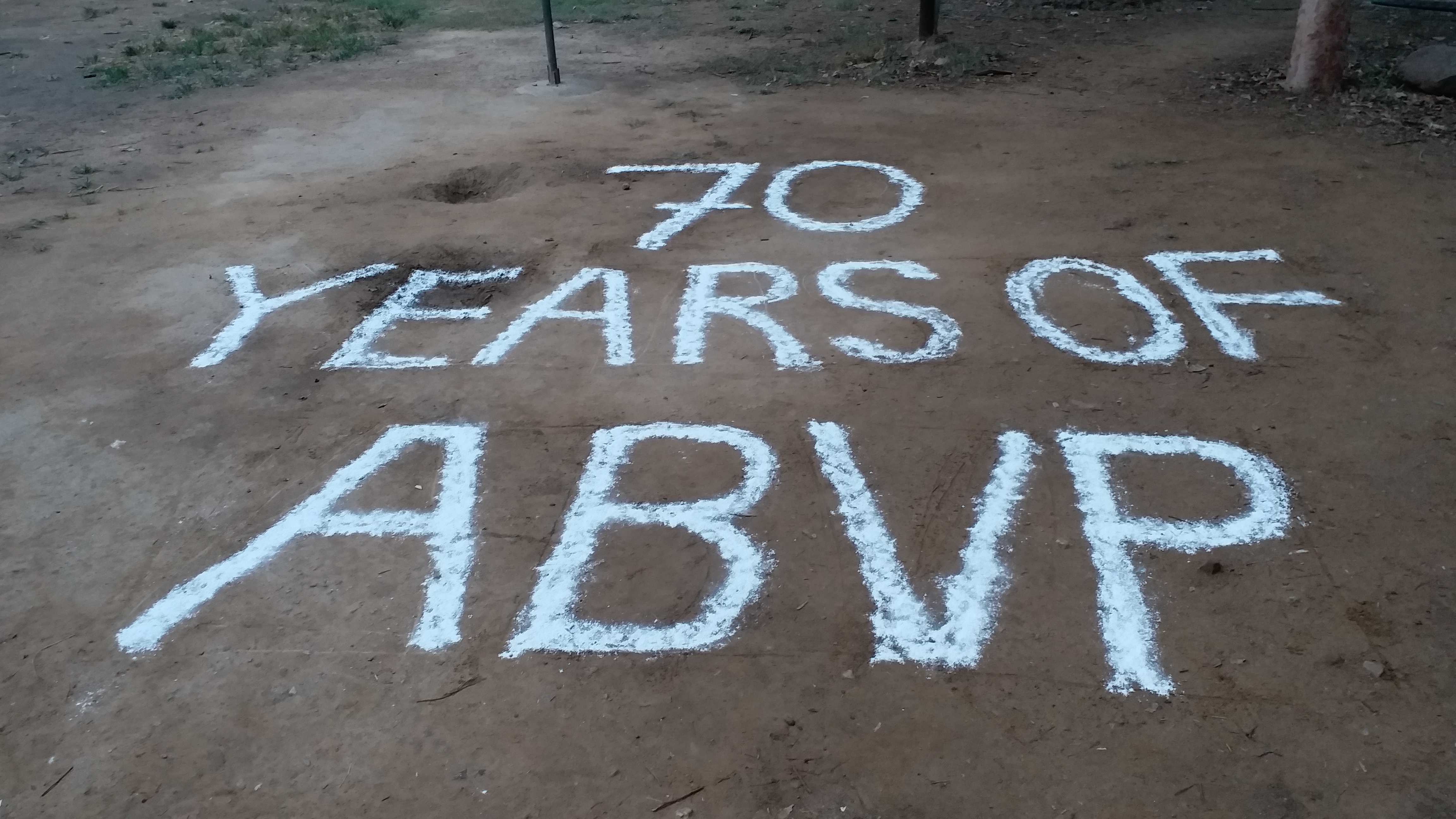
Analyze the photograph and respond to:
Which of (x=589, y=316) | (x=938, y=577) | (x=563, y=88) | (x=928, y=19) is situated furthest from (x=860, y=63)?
(x=938, y=577)

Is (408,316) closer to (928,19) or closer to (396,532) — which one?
(396,532)

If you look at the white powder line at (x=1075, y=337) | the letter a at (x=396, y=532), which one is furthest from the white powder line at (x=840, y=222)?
the letter a at (x=396, y=532)

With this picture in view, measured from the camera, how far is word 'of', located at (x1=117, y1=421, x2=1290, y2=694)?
2.59m

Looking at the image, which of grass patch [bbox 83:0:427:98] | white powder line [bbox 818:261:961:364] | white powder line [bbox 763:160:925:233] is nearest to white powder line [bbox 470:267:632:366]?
white powder line [bbox 818:261:961:364]

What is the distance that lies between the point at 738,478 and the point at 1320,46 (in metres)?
5.57

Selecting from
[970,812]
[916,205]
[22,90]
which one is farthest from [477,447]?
[22,90]

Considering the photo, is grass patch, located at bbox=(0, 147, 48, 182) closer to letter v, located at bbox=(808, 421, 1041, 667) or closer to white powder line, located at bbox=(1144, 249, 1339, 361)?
letter v, located at bbox=(808, 421, 1041, 667)

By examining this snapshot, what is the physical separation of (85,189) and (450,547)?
15.5 feet

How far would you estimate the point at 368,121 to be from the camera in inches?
279

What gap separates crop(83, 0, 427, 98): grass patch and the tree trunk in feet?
25.2

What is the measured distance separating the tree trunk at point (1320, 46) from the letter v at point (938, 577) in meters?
4.77

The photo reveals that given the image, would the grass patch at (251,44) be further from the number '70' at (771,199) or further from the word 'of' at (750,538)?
the word 'of' at (750,538)

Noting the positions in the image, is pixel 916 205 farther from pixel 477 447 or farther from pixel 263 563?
pixel 263 563

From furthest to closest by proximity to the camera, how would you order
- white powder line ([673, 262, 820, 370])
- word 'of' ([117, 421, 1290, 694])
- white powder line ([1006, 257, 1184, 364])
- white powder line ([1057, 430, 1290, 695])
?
1. white powder line ([673, 262, 820, 370])
2. white powder line ([1006, 257, 1184, 364])
3. word 'of' ([117, 421, 1290, 694])
4. white powder line ([1057, 430, 1290, 695])
